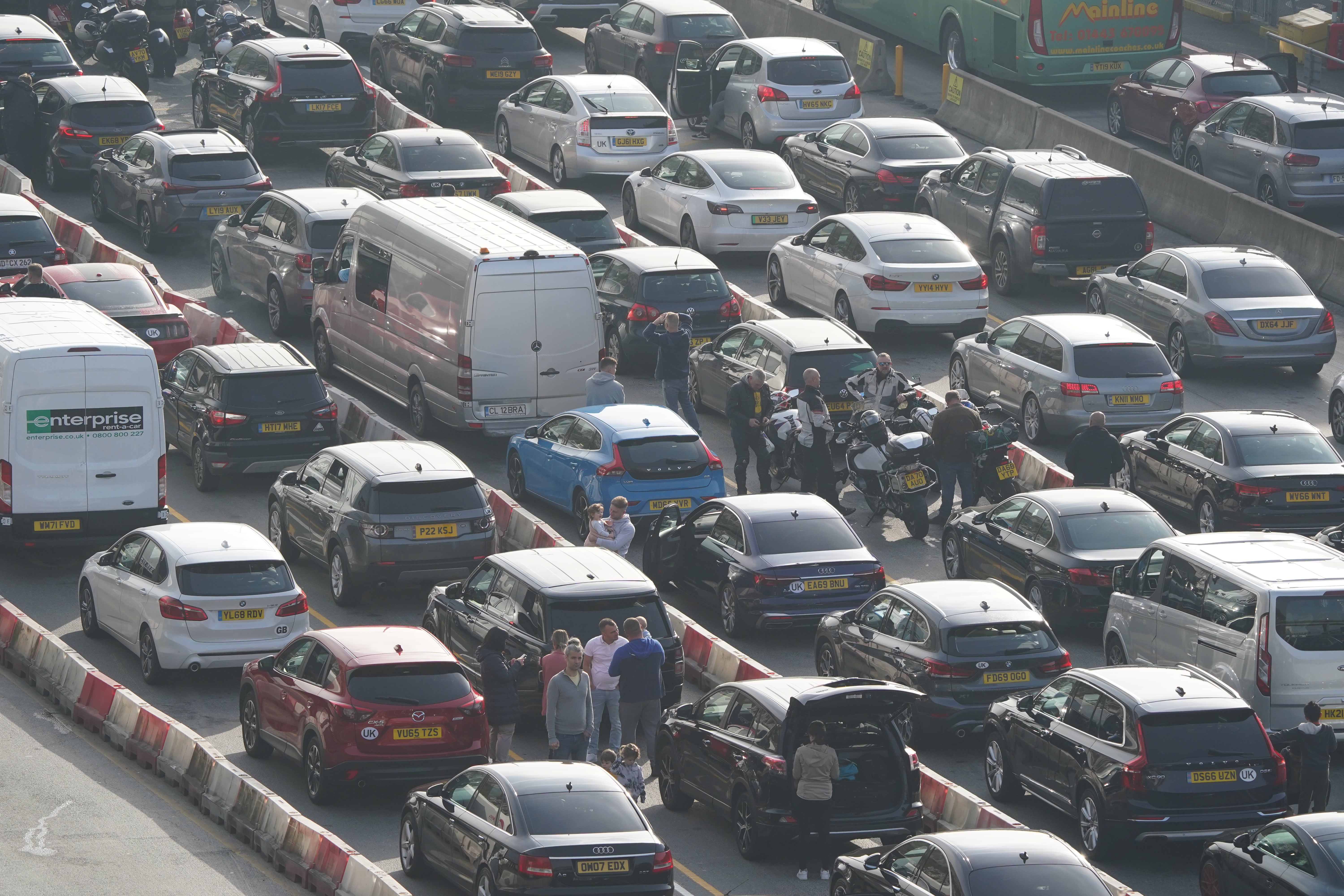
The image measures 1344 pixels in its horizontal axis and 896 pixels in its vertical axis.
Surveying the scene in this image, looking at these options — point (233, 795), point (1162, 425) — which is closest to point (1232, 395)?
point (1162, 425)

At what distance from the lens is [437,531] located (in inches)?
901

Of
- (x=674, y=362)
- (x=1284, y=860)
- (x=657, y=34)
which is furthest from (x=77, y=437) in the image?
(x=657, y=34)

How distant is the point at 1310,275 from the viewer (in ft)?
107

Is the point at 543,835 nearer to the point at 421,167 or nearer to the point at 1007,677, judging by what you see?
the point at 1007,677

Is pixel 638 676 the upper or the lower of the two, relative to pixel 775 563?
upper

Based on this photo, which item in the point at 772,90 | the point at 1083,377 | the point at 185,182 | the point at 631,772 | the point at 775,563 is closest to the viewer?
the point at 631,772

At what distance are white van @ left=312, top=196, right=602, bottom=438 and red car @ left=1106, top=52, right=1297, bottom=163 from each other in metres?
13.8

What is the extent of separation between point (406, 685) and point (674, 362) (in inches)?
380

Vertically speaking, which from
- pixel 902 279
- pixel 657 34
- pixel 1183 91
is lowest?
pixel 902 279

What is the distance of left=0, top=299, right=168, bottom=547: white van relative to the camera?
77.8 feet

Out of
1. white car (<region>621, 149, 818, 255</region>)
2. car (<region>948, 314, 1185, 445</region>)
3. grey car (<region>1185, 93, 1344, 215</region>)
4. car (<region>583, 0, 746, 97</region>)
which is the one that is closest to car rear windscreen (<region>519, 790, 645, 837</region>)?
car (<region>948, 314, 1185, 445</region>)

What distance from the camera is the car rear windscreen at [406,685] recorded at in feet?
59.1

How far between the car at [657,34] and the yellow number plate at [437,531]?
66.4ft

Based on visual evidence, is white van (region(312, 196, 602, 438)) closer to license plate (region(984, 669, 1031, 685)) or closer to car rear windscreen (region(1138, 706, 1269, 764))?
license plate (region(984, 669, 1031, 685))
